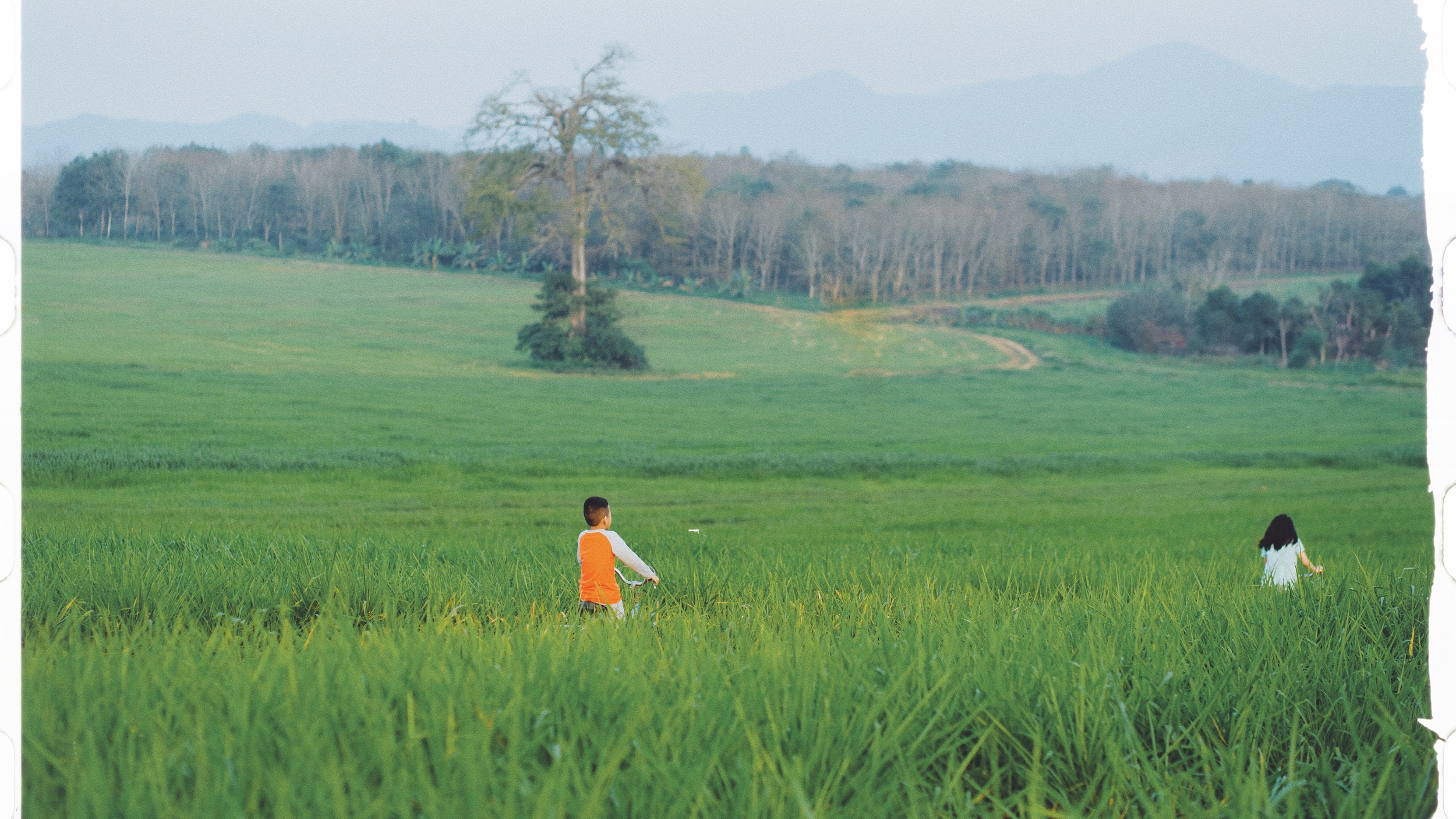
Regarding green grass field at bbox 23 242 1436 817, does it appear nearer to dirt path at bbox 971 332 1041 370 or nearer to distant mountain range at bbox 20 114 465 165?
distant mountain range at bbox 20 114 465 165

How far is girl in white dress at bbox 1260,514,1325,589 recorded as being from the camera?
4.01 metres

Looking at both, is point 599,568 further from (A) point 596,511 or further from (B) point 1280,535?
(B) point 1280,535

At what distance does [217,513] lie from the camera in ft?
32.7

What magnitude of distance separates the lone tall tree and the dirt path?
8137 millimetres

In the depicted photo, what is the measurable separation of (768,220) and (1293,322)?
445 inches

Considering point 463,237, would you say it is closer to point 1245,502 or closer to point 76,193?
point 76,193

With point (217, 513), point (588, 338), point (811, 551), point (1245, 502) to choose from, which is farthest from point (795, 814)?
point (588, 338)

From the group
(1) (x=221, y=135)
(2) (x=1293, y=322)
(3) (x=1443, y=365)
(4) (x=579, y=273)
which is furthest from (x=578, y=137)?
(3) (x=1443, y=365)

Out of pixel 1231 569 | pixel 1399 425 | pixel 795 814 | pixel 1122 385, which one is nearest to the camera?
pixel 795 814

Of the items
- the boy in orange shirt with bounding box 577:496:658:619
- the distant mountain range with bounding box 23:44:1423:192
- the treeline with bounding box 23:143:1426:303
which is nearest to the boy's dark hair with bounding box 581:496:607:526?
the boy in orange shirt with bounding box 577:496:658:619

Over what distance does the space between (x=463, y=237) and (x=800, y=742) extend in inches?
719

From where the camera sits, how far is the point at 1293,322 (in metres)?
20.1

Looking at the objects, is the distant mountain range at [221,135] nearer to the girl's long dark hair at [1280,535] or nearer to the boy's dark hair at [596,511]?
the boy's dark hair at [596,511]

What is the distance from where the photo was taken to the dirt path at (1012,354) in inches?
790
